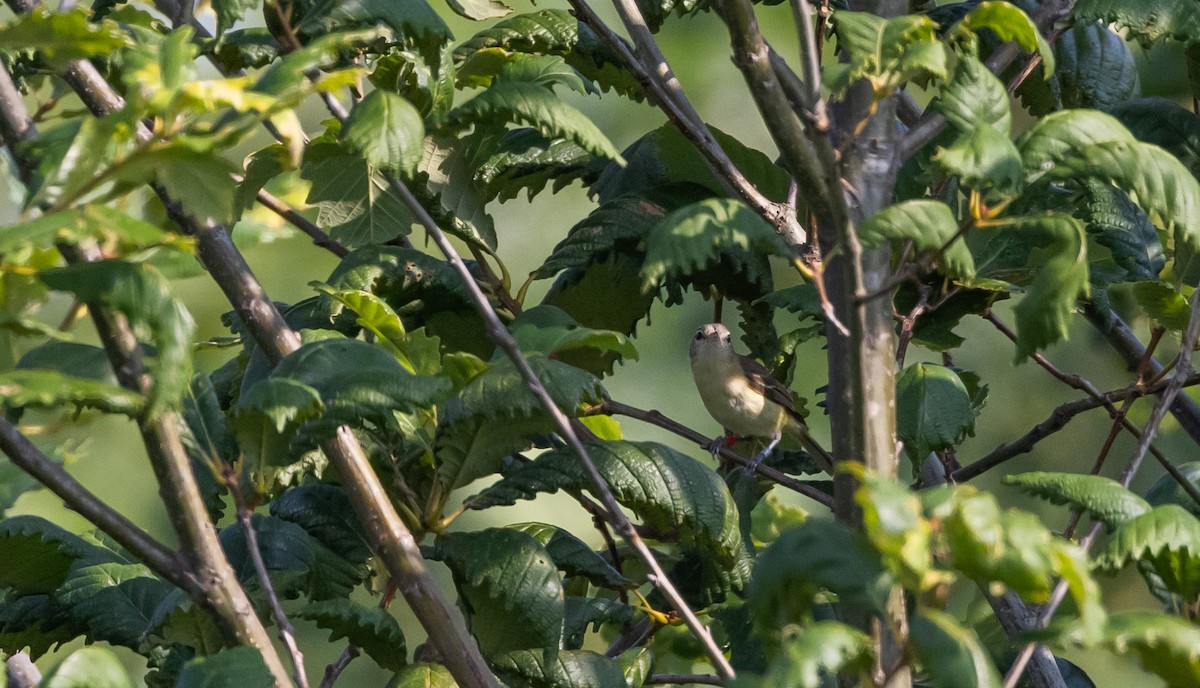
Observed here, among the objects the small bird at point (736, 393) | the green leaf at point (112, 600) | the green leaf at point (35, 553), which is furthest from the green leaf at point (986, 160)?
the small bird at point (736, 393)

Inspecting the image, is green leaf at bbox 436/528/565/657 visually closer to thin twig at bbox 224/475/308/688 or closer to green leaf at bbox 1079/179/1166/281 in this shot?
thin twig at bbox 224/475/308/688

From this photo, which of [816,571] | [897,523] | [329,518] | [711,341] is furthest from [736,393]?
[897,523]

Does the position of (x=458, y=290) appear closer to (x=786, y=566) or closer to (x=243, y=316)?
(x=243, y=316)

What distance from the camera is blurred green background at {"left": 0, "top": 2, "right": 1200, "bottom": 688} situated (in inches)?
120

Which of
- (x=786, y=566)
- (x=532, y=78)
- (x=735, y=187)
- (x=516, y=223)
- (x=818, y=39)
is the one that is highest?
(x=516, y=223)

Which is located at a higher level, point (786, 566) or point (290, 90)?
point (290, 90)

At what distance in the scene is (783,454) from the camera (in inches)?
96.7

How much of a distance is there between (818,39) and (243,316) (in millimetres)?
1090

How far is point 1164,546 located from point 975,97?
467mm

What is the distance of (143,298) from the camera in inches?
36.4

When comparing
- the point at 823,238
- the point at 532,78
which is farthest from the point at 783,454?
the point at 823,238

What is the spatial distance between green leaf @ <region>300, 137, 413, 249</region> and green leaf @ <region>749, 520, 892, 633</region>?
3.71 feet

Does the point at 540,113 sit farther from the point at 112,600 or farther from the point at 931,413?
the point at 112,600

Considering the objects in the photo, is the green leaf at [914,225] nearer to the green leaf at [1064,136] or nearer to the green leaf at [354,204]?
the green leaf at [1064,136]
